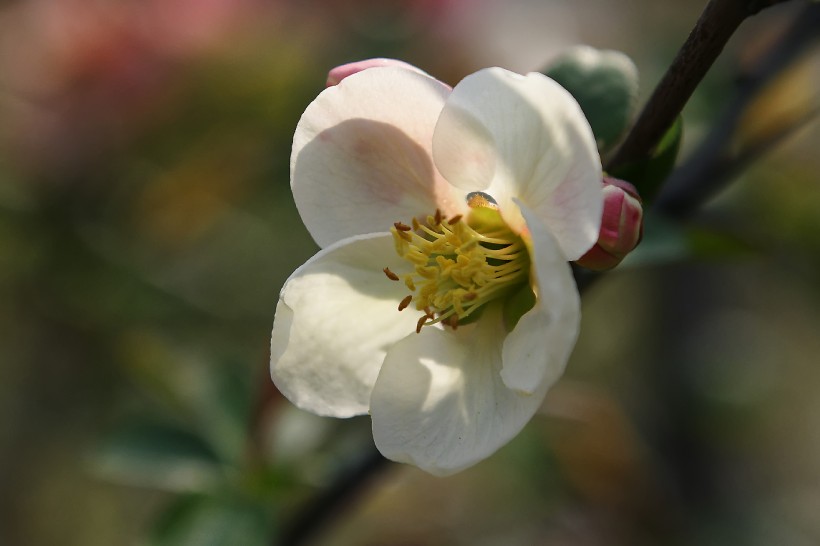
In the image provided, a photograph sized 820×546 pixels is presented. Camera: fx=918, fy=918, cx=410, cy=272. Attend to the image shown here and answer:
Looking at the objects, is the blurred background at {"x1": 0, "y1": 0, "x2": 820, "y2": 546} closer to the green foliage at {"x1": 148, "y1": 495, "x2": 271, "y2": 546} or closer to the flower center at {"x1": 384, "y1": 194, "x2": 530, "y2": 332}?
the green foliage at {"x1": 148, "y1": 495, "x2": 271, "y2": 546}

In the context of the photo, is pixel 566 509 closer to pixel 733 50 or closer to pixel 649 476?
pixel 649 476

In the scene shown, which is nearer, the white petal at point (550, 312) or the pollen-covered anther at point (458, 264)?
the white petal at point (550, 312)

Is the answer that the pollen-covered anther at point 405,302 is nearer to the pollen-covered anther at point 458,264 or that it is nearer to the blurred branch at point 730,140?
the pollen-covered anther at point 458,264

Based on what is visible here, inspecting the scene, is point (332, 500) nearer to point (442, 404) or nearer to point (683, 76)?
point (442, 404)

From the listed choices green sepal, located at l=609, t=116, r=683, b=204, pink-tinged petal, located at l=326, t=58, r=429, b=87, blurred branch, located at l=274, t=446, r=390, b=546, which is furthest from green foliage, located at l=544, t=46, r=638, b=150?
blurred branch, located at l=274, t=446, r=390, b=546

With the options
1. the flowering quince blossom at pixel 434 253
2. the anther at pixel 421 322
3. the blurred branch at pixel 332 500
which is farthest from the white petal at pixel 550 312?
the blurred branch at pixel 332 500

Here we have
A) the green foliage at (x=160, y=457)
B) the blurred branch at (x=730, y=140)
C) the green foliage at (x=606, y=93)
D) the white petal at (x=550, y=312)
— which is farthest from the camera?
the green foliage at (x=160, y=457)

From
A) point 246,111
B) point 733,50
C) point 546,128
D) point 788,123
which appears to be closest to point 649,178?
point 546,128
